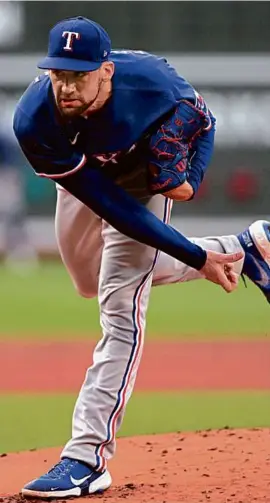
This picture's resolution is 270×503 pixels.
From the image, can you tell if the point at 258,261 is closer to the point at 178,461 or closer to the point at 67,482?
the point at 178,461

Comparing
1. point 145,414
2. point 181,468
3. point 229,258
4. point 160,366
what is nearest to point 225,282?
point 229,258

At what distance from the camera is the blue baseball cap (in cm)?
310

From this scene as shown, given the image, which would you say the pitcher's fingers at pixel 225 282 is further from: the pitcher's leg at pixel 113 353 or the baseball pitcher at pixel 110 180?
the pitcher's leg at pixel 113 353

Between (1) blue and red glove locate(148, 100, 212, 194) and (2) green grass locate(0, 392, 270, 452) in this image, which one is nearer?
(1) blue and red glove locate(148, 100, 212, 194)

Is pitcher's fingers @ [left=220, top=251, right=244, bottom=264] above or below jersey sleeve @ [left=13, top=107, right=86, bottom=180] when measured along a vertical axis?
below

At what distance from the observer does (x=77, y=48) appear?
123 inches

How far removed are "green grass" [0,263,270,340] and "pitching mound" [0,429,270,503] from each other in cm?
464

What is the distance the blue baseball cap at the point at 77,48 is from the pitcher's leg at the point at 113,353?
27.3 inches

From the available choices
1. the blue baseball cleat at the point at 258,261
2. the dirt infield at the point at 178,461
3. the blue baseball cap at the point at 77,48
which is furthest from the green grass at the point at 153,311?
the blue baseball cap at the point at 77,48

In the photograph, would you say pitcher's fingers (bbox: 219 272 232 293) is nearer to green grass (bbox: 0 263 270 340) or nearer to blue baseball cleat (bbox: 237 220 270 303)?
blue baseball cleat (bbox: 237 220 270 303)

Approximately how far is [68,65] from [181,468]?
65.2 inches

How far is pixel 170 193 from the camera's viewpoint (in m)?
3.45

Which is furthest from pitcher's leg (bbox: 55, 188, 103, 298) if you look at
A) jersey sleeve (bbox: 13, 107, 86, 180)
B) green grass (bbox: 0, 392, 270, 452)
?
green grass (bbox: 0, 392, 270, 452)

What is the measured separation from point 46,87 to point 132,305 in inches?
30.9
